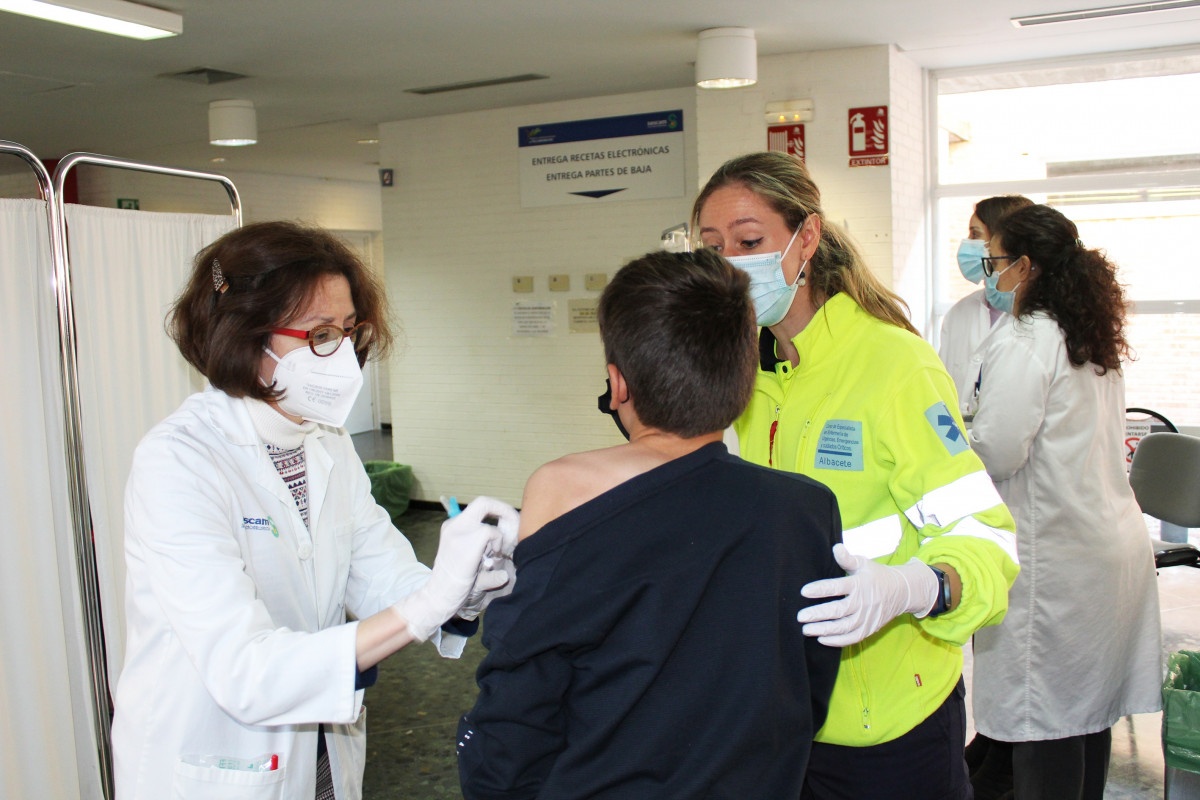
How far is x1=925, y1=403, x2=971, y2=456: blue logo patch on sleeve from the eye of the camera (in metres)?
1.38

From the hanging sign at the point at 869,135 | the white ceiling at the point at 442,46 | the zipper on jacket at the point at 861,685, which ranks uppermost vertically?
the white ceiling at the point at 442,46

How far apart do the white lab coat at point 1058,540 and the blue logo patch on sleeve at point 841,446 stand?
1.15 meters

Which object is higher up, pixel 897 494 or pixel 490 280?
pixel 490 280

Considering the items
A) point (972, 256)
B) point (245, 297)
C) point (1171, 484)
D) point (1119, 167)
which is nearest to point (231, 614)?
point (245, 297)

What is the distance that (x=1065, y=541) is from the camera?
2.46 meters

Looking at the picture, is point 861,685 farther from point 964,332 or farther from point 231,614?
point 964,332

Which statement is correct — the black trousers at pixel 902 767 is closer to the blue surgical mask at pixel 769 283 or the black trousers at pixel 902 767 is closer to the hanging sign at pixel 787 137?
the blue surgical mask at pixel 769 283

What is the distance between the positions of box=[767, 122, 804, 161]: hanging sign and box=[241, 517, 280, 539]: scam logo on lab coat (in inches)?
174

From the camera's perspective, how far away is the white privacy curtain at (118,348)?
7.79ft

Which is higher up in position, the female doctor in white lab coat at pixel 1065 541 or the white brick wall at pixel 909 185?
the white brick wall at pixel 909 185

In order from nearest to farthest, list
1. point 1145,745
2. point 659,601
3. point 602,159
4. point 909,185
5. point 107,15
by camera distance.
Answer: point 659,601 → point 1145,745 → point 107,15 → point 909,185 → point 602,159

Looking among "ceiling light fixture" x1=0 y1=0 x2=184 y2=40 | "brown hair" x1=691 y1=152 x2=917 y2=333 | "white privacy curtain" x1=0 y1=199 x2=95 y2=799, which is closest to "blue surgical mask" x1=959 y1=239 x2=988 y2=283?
"brown hair" x1=691 y1=152 x2=917 y2=333

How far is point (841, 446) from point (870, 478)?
7cm

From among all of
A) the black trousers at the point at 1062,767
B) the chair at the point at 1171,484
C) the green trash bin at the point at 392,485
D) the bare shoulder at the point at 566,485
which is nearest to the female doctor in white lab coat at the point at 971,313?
the chair at the point at 1171,484
